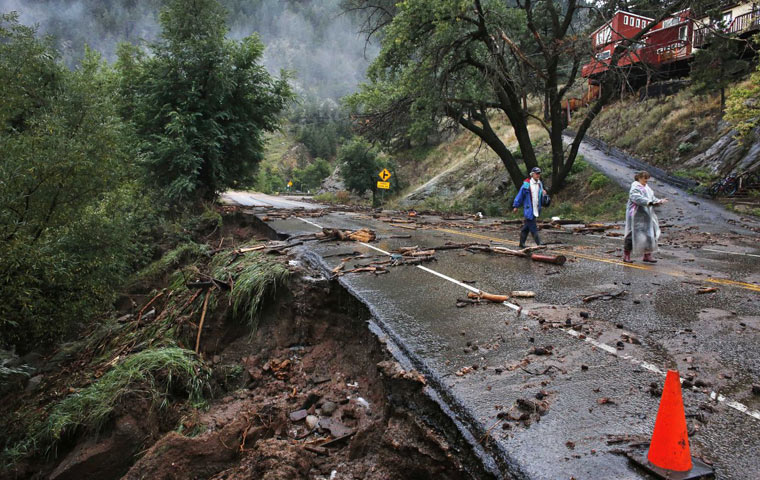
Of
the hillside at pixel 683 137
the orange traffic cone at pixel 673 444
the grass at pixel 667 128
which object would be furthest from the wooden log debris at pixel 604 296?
the grass at pixel 667 128

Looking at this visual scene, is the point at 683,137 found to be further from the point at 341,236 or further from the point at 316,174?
the point at 316,174

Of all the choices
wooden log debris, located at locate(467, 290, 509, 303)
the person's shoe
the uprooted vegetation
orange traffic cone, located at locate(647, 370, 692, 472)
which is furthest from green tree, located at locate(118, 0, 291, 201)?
orange traffic cone, located at locate(647, 370, 692, 472)

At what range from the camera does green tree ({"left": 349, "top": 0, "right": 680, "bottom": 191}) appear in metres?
15.9

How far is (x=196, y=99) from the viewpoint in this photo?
56.6 ft

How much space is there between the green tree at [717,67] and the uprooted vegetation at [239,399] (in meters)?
25.6

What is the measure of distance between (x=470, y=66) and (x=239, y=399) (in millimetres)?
18119

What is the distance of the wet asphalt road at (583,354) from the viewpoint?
281 cm

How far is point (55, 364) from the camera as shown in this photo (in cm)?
870

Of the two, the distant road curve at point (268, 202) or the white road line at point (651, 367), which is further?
the distant road curve at point (268, 202)

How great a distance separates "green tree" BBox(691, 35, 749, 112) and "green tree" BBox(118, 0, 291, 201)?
22.4 metres

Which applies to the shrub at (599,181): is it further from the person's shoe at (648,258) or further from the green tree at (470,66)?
the person's shoe at (648,258)

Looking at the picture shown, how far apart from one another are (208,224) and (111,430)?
42.6 feet

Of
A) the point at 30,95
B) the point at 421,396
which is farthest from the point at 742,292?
the point at 30,95

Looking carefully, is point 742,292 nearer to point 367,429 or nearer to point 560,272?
point 560,272
